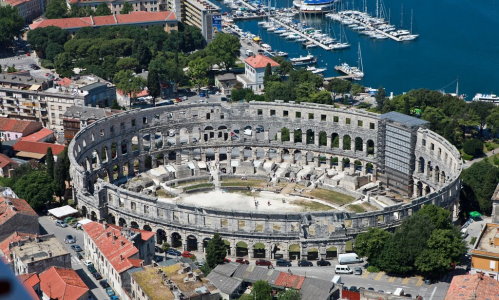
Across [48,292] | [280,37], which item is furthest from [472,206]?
[280,37]

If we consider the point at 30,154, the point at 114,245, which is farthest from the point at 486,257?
the point at 30,154

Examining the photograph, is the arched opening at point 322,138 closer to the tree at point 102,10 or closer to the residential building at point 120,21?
the residential building at point 120,21

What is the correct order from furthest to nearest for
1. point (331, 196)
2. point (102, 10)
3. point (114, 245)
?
point (102, 10)
point (331, 196)
point (114, 245)

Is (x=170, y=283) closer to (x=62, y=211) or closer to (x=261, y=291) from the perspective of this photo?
(x=261, y=291)

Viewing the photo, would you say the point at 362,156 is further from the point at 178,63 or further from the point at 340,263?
the point at 178,63

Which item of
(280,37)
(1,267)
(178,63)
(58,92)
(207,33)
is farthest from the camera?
(280,37)

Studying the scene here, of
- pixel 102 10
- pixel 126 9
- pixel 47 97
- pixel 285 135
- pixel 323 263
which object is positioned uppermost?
pixel 102 10
